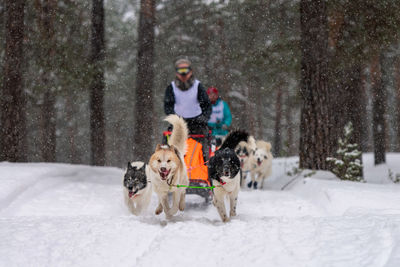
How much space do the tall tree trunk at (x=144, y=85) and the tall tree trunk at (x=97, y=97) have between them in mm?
1881

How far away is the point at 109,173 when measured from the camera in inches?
371

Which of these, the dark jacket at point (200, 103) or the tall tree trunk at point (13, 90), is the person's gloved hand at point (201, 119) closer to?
the dark jacket at point (200, 103)

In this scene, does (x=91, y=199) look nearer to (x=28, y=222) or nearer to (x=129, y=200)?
(x=129, y=200)

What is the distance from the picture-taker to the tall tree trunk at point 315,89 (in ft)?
28.3

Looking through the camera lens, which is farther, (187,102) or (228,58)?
(228,58)

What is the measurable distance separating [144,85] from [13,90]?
11.1 ft

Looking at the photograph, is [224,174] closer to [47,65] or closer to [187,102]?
[187,102]

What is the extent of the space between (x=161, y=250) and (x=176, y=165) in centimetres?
158

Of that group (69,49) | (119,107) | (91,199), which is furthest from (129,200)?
(119,107)

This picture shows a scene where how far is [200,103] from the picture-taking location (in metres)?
5.96

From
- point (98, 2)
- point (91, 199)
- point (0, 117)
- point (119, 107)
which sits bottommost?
point (91, 199)

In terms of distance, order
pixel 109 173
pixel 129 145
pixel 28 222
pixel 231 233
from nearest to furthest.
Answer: pixel 231 233, pixel 28 222, pixel 109 173, pixel 129 145

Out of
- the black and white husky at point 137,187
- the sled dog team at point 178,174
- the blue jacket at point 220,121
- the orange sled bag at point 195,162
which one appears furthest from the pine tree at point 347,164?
the black and white husky at point 137,187

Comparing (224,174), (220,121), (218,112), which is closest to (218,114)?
(218,112)
